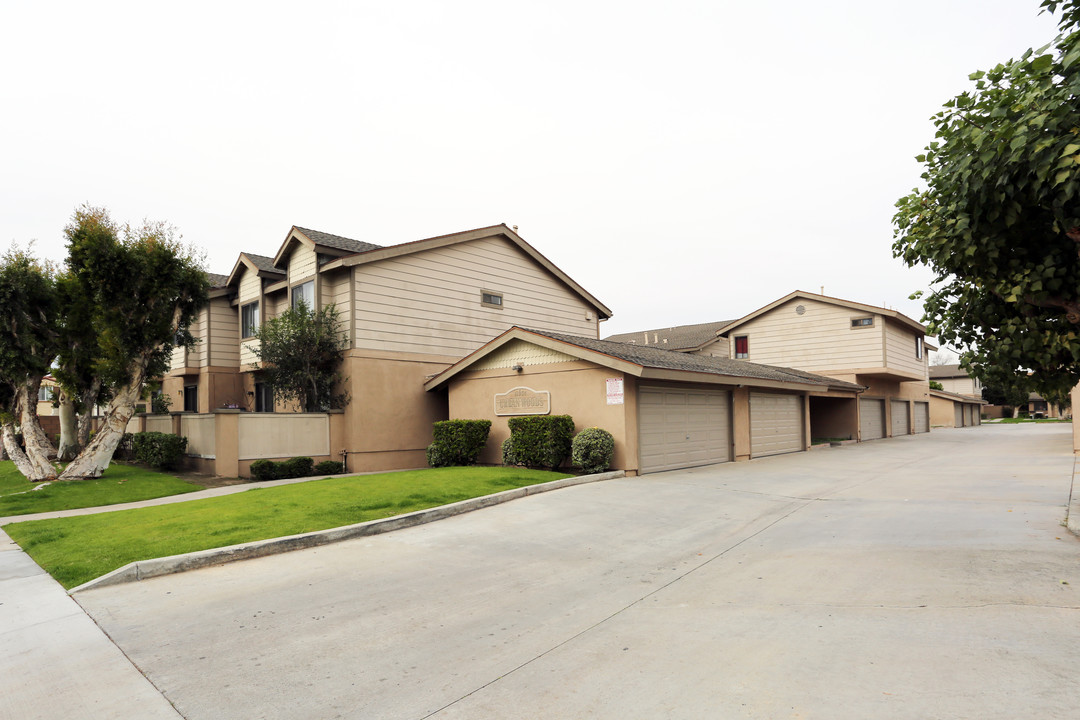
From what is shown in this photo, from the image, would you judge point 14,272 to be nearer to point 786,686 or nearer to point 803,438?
point 786,686

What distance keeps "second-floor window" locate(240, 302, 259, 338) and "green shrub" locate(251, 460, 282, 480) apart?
693 cm

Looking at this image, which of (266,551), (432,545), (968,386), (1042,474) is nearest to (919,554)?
(432,545)

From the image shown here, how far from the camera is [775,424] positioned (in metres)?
22.2

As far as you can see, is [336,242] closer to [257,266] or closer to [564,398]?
[257,266]

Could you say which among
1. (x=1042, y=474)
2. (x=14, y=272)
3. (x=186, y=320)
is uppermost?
(x=14, y=272)

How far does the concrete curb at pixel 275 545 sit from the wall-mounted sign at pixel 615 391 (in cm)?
443

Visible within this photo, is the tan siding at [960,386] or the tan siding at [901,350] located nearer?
the tan siding at [901,350]

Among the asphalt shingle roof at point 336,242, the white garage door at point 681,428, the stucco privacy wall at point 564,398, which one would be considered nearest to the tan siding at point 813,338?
the white garage door at point 681,428

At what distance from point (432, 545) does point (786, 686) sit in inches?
211

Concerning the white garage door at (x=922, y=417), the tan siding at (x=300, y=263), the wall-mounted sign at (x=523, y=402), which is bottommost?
the white garage door at (x=922, y=417)

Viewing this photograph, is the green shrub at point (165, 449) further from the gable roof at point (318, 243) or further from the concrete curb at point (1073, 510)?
the concrete curb at point (1073, 510)

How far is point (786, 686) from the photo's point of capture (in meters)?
4.08

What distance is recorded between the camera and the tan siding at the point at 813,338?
2959 cm

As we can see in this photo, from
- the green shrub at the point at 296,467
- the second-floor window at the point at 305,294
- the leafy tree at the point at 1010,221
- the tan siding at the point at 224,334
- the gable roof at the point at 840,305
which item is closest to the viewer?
the leafy tree at the point at 1010,221
